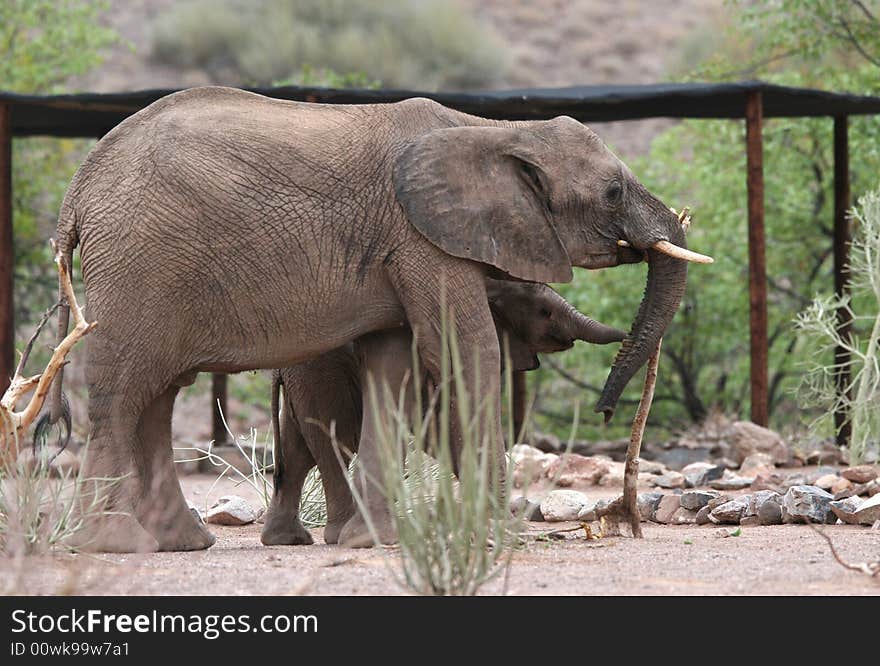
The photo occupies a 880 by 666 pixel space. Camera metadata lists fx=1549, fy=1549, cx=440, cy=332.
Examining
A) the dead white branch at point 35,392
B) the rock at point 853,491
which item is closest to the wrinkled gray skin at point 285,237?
the dead white branch at point 35,392

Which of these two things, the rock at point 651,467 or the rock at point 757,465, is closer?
the rock at point 757,465

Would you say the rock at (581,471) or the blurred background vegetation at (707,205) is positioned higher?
the blurred background vegetation at (707,205)

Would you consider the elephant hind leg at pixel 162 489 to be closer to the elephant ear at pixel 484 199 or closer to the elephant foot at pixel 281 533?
the elephant foot at pixel 281 533

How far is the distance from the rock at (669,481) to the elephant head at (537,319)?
360 centimetres

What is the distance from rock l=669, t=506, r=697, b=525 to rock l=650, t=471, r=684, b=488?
252 cm

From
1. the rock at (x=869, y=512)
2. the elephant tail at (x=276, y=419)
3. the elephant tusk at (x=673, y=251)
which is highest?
the elephant tusk at (x=673, y=251)

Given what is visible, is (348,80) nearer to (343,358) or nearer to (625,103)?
(625,103)

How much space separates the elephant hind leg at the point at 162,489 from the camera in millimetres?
7383

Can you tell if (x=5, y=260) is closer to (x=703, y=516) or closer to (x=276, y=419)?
(x=276, y=419)

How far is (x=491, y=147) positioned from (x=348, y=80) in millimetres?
12025

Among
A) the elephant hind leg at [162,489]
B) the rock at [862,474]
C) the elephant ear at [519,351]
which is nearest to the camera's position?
the elephant hind leg at [162,489]

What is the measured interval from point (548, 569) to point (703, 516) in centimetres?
277
